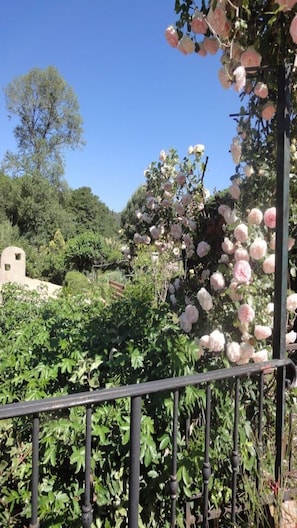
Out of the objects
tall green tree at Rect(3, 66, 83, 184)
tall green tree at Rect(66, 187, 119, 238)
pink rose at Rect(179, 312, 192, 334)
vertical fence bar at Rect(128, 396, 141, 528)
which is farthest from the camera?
tall green tree at Rect(66, 187, 119, 238)

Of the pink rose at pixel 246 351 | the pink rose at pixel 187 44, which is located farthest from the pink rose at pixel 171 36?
the pink rose at pixel 246 351

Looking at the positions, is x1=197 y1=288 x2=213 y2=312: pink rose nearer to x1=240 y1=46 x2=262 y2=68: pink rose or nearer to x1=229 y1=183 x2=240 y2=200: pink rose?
x1=229 y1=183 x2=240 y2=200: pink rose

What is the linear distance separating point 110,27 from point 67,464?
557 centimetres

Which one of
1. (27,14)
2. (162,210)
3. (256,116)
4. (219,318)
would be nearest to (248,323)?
(219,318)

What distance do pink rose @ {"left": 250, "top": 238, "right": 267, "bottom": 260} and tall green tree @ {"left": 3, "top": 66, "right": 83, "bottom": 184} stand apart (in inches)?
823

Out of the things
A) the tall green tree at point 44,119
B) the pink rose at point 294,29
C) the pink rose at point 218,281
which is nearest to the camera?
the pink rose at point 294,29

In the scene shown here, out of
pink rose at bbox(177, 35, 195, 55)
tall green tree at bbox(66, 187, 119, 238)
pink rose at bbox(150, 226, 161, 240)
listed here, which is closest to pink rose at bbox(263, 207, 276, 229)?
pink rose at bbox(177, 35, 195, 55)

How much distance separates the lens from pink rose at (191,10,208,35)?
1.67 meters

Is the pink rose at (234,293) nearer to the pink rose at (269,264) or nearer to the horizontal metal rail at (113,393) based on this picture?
the pink rose at (269,264)

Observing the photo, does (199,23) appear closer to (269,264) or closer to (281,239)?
(281,239)

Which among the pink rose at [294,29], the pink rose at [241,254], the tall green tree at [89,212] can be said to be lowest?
the pink rose at [241,254]

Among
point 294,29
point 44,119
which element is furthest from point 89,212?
point 294,29

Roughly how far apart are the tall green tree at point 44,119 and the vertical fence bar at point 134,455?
847 inches

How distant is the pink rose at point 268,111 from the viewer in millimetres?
1691
